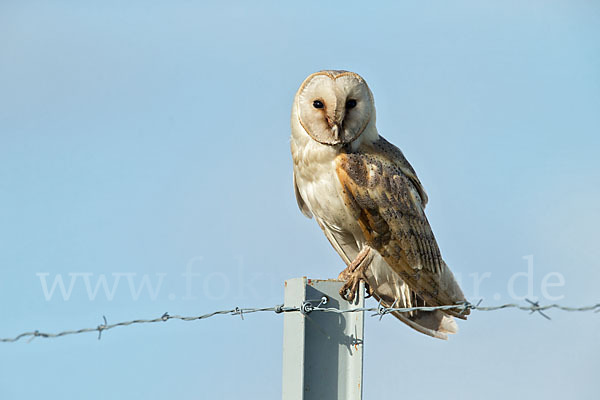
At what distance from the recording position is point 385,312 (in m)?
3.60

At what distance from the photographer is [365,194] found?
4969mm

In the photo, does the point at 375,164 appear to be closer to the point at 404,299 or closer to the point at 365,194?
the point at 365,194

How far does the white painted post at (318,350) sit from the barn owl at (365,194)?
4.37 ft

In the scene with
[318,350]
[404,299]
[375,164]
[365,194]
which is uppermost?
[375,164]

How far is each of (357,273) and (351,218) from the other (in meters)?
0.44

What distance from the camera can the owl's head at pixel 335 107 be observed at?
16.3ft

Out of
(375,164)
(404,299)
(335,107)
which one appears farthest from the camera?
(404,299)

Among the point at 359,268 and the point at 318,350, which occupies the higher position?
the point at 359,268

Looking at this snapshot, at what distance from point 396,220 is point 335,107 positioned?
81cm

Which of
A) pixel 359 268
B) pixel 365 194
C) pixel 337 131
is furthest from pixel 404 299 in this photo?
pixel 337 131

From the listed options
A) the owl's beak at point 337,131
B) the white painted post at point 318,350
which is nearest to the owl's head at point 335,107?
the owl's beak at point 337,131

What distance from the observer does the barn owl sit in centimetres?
499

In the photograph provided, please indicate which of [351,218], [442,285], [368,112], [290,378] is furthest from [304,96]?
[290,378]

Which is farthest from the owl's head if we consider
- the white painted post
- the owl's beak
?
the white painted post
